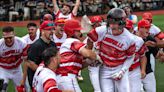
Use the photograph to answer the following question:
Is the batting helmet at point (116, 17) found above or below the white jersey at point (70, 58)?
above

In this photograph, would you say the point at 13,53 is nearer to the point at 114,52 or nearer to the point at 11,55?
the point at 11,55

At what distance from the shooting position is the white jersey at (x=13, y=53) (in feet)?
29.5

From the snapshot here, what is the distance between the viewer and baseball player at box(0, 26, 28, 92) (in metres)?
8.93

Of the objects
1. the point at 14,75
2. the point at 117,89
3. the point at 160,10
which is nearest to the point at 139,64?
the point at 117,89

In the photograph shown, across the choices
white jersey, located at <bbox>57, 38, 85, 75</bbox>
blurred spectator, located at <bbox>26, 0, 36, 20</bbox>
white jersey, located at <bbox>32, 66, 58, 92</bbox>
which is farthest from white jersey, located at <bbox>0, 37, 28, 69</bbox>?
blurred spectator, located at <bbox>26, 0, 36, 20</bbox>

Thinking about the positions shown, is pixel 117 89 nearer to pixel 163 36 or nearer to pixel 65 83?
pixel 65 83

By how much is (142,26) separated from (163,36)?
980 millimetres

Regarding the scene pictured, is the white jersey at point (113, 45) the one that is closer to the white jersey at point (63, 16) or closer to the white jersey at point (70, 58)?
the white jersey at point (70, 58)

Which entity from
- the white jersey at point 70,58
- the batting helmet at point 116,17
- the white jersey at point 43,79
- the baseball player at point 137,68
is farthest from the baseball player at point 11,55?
the white jersey at point 43,79

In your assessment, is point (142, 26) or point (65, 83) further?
point (142, 26)

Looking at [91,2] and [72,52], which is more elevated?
[72,52]

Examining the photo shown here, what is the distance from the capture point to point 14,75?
9.34m

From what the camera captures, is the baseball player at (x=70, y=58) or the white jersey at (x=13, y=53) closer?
the baseball player at (x=70, y=58)

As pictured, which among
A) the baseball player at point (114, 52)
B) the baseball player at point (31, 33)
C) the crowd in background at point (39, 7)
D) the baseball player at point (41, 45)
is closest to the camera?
the baseball player at point (114, 52)
